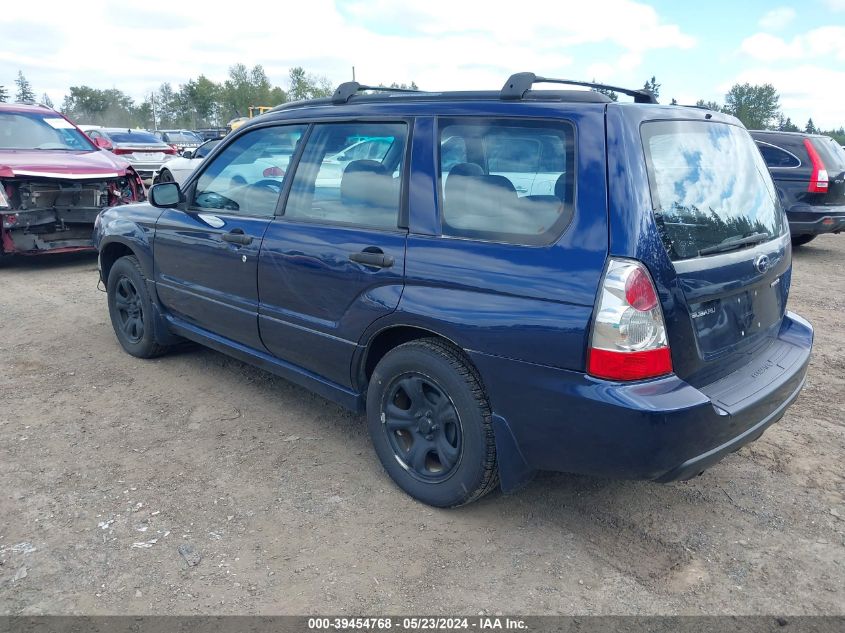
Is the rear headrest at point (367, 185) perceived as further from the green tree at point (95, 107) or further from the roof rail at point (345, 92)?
the green tree at point (95, 107)

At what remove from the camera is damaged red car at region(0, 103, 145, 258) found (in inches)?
297

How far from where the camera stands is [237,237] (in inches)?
150

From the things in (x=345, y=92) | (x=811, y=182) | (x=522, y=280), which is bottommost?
(x=811, y=182)

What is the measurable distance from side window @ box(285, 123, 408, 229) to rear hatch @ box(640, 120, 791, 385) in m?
1.17

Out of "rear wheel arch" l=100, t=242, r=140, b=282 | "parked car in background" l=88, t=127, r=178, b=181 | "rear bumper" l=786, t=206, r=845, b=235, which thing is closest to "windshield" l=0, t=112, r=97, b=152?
"rear wheel arch" l=100, t=242, r=140, b=282

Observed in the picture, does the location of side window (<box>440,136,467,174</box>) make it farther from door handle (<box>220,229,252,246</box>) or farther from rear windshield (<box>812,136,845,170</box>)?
rear windshield (<box>812,136,845,170</box>)

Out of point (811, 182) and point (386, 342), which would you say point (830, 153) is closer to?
point (811, 182)

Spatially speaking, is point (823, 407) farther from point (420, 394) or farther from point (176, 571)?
point (176, 571)

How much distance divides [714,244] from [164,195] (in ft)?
10.5

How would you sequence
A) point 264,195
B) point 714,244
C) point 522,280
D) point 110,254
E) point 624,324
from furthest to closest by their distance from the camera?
point 110,254, point 264,195, point 714,244, point 522,280, point 624,324

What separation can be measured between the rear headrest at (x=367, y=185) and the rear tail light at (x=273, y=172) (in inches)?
20.4

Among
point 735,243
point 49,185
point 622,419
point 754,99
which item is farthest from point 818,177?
point 754,99

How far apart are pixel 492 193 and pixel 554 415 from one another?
0.96 meters

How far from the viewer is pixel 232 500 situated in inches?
125
